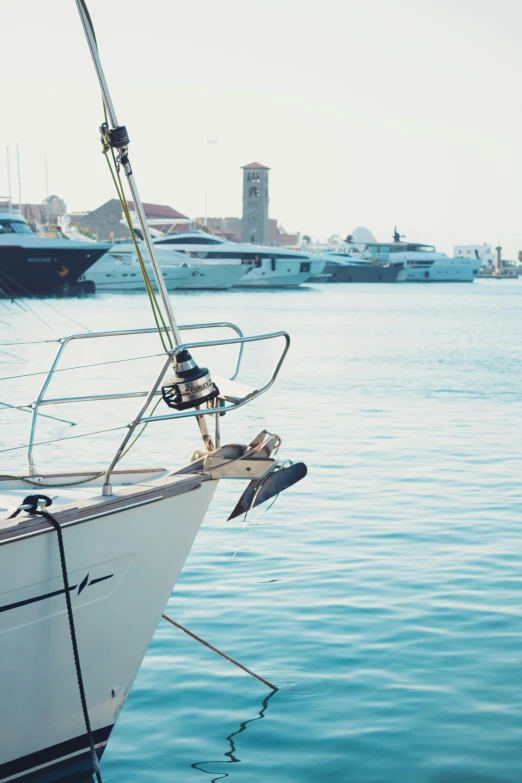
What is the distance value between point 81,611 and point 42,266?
56504 millimetres

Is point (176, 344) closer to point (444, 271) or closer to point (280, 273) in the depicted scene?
point (280, 273)

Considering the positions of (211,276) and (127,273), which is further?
(211,276)

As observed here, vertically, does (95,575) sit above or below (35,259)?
below

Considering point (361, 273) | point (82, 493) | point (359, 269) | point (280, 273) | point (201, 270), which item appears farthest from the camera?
point (361, 273)

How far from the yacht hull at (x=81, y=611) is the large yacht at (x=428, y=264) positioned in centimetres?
Answer: 12845

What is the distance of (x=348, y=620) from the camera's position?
24.8 feet

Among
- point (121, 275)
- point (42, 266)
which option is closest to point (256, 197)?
point (121, 275)

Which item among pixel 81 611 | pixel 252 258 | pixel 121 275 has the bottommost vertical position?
pixel 81 611

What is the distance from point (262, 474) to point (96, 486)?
1.05m

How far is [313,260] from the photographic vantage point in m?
96.0

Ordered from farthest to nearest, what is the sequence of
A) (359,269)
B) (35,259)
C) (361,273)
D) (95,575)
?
1. (361,273)
2. (359,269)
3. (35,259)
4. (95,575)

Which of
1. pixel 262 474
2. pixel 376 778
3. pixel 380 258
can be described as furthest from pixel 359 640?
pixel 380 258

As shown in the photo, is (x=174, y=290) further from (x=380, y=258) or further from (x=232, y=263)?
(x=380, y=258)

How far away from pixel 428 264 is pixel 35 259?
83.3 m
